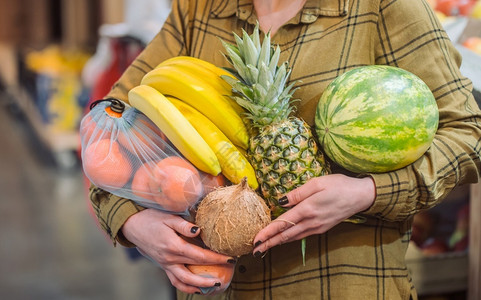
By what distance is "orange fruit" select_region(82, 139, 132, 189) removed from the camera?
1.31 meters

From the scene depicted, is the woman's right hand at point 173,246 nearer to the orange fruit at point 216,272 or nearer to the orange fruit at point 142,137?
the orange fruit at point 216,272

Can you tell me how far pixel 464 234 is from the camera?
2.46 metres

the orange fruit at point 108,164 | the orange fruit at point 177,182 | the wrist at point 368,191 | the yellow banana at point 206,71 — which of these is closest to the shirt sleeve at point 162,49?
the yellow banana at point 206,71

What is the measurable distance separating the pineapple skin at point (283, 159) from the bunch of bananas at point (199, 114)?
0.04 m

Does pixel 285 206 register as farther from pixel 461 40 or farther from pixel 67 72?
pixel 67 72

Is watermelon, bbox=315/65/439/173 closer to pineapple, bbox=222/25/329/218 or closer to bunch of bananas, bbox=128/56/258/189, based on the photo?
pineapple, bbox=222/25/329/218

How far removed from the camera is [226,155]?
1280mm

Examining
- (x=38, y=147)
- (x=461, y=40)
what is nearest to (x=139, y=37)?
(x=461, y=40)

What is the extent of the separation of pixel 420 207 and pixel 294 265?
12.5 inches

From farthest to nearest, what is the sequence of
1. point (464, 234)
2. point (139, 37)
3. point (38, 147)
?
point (38, 147), point (139, 37), point (464, 234)

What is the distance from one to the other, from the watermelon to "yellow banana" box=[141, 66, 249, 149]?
186mm

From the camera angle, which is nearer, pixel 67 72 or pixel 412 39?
pixel 412 39

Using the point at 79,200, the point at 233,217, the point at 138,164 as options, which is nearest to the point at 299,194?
the point at 233,217

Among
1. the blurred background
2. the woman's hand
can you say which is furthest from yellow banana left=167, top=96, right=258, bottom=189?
the blurred background
